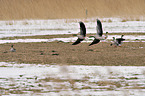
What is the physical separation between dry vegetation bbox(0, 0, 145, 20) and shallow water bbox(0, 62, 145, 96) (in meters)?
45.7

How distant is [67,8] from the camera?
64.0 metres

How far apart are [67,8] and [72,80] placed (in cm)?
5498

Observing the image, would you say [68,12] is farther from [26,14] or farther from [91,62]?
[91,62]

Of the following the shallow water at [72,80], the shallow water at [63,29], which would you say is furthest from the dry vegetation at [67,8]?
the shallow water at [72,80]

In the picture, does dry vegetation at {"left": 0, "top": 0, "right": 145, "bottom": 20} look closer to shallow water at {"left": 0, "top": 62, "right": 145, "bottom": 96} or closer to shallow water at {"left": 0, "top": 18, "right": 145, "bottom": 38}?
shallow water at {"left": 0, "top": 18, "right": 145, "bottom": 38}

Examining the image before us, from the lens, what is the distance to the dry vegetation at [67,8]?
58.8 metres

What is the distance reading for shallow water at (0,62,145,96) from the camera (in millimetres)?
8320

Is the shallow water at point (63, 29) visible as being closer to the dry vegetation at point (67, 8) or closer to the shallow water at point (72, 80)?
the shallow water at point (72, 80)

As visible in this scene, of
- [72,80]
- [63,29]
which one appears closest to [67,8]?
[63,29]

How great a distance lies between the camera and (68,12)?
2411 inches

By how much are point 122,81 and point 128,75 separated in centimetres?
89

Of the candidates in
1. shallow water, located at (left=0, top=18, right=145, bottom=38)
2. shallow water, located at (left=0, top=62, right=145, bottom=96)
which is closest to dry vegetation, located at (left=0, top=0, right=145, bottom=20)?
shallow water, located at (left=0, top=18, right=145, bottom=38)

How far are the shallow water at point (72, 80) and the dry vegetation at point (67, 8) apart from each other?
150 ft

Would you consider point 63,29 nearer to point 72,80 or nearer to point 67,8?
point 72,80
